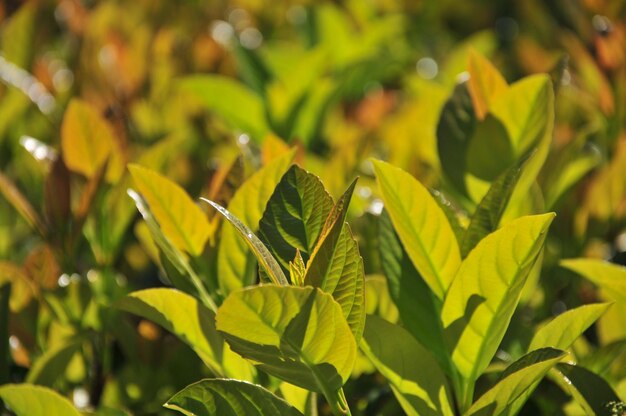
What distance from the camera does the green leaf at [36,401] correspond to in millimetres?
1294

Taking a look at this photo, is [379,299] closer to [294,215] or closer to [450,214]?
[450,214]

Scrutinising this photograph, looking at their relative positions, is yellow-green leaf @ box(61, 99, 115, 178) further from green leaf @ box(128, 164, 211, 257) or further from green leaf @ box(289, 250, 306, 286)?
green leaf @ box(289, 250, 306, 286)

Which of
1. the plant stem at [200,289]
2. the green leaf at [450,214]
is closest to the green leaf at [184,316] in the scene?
the plant stem at [200,289]

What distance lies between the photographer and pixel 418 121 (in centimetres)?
224

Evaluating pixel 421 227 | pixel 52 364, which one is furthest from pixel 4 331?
pixel 421 227

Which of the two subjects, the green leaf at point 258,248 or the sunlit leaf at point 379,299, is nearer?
the green leaf at point 258,248

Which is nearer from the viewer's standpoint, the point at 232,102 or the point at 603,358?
the point at 603,358

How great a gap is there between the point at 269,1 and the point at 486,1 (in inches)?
44.3

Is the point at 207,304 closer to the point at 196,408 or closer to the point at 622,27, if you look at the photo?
the point at 196,408

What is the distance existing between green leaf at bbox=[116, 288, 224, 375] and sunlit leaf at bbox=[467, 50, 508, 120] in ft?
2.34

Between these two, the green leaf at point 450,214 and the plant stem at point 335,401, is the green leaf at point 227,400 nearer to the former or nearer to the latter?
the plant stem at point 335,401

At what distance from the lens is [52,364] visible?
5.22 ft

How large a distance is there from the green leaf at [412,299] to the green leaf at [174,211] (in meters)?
0.30

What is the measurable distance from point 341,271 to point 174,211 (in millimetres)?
402
